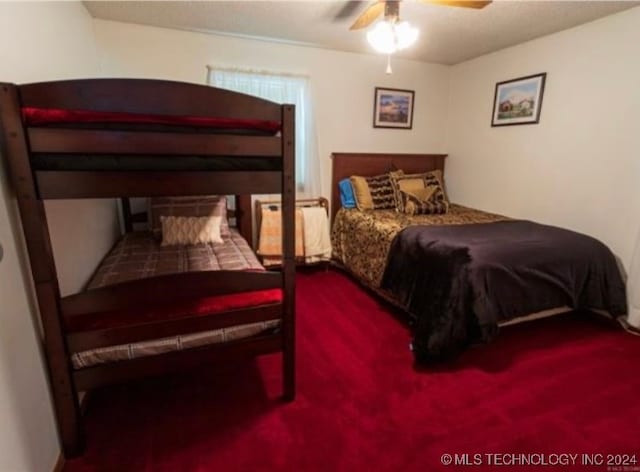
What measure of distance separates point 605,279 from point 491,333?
3.77 feet

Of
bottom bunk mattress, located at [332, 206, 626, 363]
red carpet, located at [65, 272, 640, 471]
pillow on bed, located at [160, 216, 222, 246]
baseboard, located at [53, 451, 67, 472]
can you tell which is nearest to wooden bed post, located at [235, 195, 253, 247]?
pillow on bed, located at [160, 216, 222, 246]

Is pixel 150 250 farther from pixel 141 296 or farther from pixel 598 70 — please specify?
pixel 598 70

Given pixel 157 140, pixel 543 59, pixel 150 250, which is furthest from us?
pixel 543 59

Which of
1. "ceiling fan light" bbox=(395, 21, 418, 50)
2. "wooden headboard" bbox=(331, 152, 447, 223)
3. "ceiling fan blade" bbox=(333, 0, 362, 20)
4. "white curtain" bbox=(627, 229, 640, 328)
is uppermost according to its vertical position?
"ceiling fan blade" bbox=(333, 0, 362, 20)

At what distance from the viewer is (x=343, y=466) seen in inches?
55.5

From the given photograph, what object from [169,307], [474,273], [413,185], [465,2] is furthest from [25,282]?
[413,185]

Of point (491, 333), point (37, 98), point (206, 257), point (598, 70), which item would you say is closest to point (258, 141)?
point (37, 98)

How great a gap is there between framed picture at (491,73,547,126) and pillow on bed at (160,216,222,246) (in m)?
2.93

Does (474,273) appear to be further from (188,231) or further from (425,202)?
(188,231)

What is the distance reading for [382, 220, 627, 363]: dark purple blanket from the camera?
2023 mm

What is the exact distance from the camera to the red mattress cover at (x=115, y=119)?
1101 millimetres

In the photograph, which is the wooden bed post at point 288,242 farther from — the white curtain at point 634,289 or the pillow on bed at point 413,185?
the white curtain at point 634,289

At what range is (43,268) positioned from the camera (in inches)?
48.0

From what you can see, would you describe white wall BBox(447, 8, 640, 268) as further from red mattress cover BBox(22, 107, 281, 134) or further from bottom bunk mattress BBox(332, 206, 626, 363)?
red mattress cover BBox(22, 107, 281, 134)
